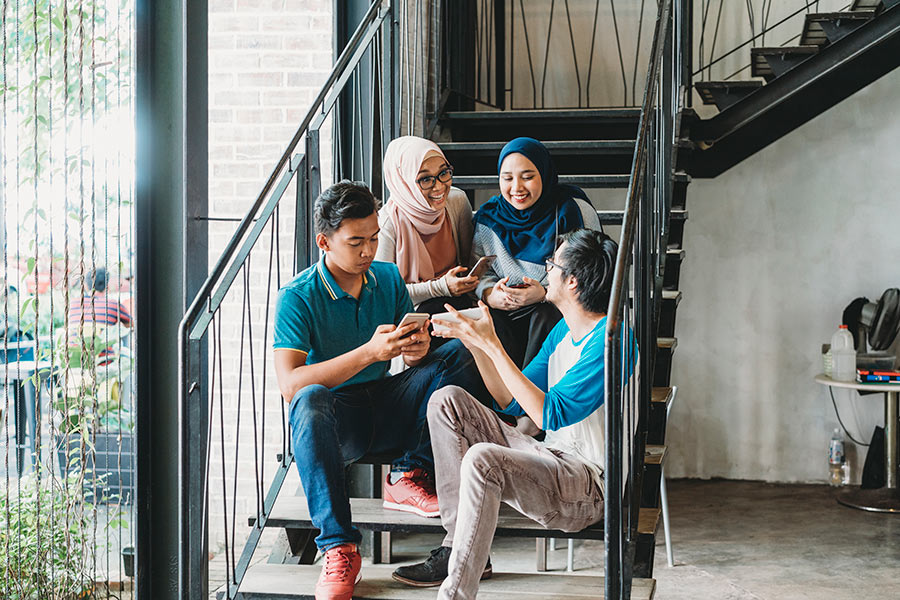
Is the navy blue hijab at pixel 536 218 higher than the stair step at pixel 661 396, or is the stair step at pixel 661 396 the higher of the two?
the navy blue hijab at pixel 536 218

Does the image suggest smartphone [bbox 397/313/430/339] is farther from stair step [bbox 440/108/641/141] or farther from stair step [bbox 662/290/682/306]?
stair step [bbox 440/108/641/141]

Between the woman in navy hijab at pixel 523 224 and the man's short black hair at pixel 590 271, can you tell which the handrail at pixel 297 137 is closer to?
the woman in navy hijab at pixel 523 224

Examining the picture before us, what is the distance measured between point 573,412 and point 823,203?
147 inches

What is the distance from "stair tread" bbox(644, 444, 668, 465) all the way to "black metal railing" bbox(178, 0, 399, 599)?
105cm

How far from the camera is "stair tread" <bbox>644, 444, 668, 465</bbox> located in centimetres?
284

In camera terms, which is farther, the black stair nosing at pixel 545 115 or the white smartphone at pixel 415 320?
the black stair nosing at pixel 545 115

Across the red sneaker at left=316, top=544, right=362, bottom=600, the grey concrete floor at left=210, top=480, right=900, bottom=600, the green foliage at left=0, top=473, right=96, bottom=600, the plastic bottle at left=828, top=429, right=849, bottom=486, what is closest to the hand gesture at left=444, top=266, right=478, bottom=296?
the red sneaker at left=316, top=544, right=362, bottom=600

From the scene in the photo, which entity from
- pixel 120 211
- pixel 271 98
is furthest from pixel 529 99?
pixel 120 211

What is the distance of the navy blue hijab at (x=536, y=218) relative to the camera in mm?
2998

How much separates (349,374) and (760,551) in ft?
8.66

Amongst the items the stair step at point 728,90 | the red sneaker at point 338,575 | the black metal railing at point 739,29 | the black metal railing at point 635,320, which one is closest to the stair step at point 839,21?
the stair step at point 728,90

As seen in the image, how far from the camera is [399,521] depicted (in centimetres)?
261

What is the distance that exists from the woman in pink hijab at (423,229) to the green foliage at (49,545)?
111cm

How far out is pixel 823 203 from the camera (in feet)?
17.9
